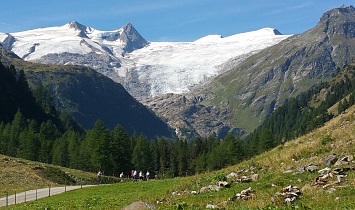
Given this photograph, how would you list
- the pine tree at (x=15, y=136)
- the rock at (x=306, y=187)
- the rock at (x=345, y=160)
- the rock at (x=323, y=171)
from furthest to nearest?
the pine tree at (x=15, y=136)
the rock at (x=345, y=160)
the rock at (x=323, y=171)
the rock at (x=306, y=187)

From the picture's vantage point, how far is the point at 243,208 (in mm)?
17359

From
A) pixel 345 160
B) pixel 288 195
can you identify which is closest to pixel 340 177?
pixel 288 195

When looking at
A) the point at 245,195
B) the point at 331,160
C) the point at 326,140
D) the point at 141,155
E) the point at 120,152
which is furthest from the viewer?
the point at 141,155

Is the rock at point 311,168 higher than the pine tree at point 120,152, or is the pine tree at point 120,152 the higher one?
the rock at point 311,168

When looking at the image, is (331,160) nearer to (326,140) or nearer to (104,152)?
(326,140)

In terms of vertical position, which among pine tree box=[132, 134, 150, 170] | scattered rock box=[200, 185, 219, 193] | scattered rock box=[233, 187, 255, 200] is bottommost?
pine tree box=[132, 134, 150, 170]

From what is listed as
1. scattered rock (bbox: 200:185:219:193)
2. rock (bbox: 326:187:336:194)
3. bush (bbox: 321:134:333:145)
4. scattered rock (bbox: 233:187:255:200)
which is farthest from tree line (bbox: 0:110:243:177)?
rock (bbox: 326:187:336:194)

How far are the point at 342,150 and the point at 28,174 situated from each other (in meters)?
60.0

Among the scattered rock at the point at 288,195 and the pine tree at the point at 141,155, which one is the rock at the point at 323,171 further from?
the pine tree at the point at 141,155

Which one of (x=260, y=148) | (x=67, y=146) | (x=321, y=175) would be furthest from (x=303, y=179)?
(x=67, y=146)

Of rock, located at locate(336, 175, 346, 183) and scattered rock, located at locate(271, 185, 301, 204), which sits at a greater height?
rock, located at locate(336, 175, 346, 183)

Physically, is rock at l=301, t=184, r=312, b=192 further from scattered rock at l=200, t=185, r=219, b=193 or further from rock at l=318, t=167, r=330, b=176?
scattered rock at l=200, t=185, r=219, b=193

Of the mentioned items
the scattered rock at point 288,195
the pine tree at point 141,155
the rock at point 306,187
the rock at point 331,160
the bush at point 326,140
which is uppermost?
the bush at point 326,140

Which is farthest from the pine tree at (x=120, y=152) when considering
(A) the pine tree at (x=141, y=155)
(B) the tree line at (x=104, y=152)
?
(A) the pine tree at (x=141, y=155)
